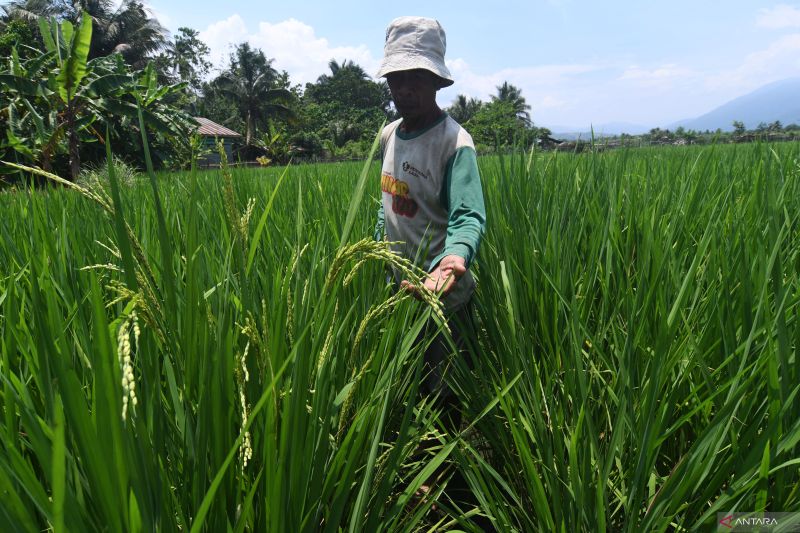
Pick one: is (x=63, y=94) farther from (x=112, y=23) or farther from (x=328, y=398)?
(x=112, y=23)

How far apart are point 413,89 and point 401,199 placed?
1.00ft

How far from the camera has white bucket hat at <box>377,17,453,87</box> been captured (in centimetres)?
111

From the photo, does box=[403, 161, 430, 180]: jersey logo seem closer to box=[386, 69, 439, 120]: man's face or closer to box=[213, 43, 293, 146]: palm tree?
box=[386, 69, 439, 120]: man's face

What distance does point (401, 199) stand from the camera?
4.40 ft

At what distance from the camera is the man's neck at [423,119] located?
127 cm

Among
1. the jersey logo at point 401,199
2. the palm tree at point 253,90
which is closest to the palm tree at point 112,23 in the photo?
the palm tree at point 253,90

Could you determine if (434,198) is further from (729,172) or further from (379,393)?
(729,172)

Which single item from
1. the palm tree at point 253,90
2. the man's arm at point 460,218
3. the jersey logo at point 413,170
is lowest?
the man's arm at point 460,218

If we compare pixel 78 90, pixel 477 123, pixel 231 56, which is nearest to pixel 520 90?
pixel 477 123

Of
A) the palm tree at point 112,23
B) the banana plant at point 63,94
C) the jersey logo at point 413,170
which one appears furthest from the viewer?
the palm tree at point 112,23

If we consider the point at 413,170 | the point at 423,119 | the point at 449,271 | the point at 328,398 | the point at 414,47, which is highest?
the point at 414,47

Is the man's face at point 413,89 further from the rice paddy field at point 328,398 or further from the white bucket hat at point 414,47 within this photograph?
the rice paddy field at point 328,398

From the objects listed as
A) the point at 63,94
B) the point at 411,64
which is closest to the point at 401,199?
the point at 411,64

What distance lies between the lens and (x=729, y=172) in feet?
6.23
